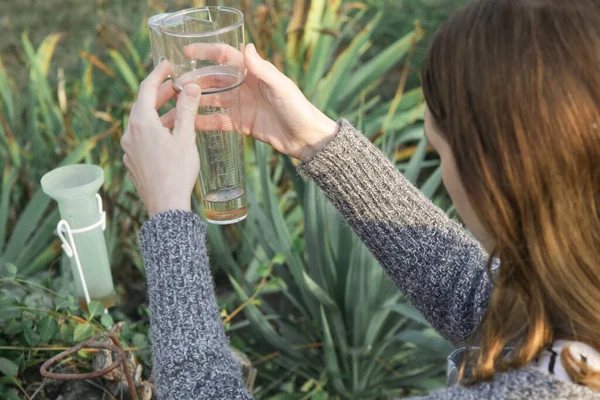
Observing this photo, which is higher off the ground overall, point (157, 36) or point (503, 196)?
point (157, 36)

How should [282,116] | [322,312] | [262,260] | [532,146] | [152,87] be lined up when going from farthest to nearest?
1. [262,260]
2. [322,312]
3. [282,116]
4. [152,87]
5. [532,146]

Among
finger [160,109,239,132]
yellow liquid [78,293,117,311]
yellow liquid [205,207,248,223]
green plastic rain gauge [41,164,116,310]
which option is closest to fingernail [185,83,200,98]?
finger [160,109,239,132]

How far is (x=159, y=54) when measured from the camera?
1351 mm

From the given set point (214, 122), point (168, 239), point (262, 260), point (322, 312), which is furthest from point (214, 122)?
point (262, 260)

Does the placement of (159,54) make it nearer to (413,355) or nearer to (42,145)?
(413,355)

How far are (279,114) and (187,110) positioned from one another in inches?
12.2

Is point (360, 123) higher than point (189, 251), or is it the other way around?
point (189, 251)

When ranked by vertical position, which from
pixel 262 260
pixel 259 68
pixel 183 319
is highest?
pixel 259 68

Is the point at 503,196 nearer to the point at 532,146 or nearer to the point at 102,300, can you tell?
the point at 532,146

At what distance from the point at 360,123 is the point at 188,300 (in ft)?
3.79

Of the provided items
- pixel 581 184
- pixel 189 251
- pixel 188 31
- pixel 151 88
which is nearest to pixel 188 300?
pixel 189 251

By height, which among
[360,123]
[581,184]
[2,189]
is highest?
[581,184]

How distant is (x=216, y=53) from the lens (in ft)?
4.31

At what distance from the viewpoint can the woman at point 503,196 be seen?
0.97 m
